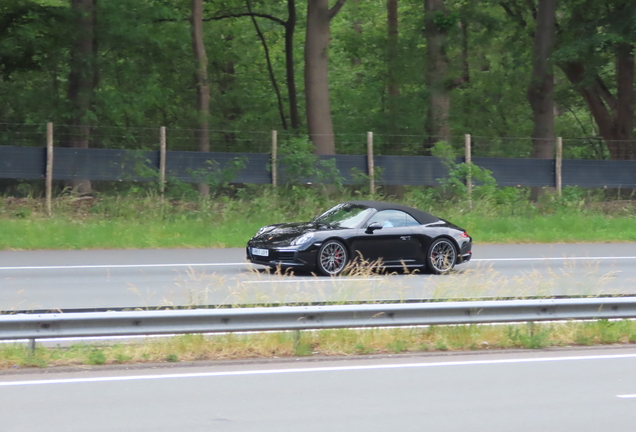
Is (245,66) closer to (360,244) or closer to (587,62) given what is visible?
(587,62)

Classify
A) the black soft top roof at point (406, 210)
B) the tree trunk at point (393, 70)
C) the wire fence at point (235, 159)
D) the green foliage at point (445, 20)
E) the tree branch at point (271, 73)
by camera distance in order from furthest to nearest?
the tree branch at point (271, 73) < the tree trunk at point (393, 70) < the green foliage at point (445, 20) < the wire fence at point (235, 159) < the black soft top roof at point (406, 210)

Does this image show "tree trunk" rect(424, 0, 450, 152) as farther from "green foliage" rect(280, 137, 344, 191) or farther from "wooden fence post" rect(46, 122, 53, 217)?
"wooden fence post" rect(46, 122, 53, 217)

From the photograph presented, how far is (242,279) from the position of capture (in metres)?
13.7

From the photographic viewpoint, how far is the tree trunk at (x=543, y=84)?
2931 cm

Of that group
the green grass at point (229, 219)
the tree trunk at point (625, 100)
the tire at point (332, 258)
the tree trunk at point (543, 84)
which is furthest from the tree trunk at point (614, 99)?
the tire at point (332, 258)

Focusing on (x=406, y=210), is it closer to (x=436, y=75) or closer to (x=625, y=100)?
(x=436, y=75)

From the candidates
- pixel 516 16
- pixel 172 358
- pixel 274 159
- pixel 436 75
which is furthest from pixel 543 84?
pixel 172 358

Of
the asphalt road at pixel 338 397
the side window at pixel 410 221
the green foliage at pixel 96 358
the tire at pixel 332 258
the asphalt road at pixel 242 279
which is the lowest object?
the asphalt road at pixel 338 397

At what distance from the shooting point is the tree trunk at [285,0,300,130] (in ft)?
116

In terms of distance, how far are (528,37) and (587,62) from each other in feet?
21.1

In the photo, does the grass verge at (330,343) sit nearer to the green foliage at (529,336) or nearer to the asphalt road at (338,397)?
the green foliage at (529,336)

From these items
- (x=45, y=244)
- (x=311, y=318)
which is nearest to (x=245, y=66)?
(x=45, y=244)

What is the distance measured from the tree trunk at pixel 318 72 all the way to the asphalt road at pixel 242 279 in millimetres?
8417

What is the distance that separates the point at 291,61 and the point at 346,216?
22.3m
